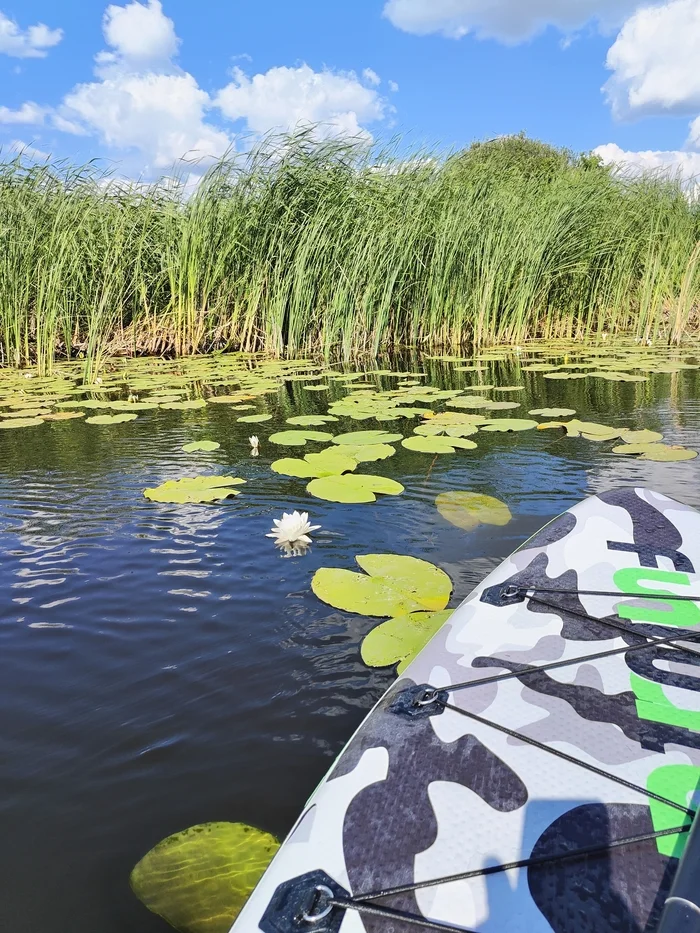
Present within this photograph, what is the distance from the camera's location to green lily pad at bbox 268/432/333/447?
3.33m

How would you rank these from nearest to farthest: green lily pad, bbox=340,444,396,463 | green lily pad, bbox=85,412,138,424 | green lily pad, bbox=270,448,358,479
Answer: green lily pad, bbox=270,448,358,479, green lily pad, bbox=340,444,396,463, green lily pad, bbox=85,412,138,424

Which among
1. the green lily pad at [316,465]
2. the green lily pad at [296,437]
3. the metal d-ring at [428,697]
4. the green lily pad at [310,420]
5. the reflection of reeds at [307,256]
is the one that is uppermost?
the reflection of reeds at [307,256]

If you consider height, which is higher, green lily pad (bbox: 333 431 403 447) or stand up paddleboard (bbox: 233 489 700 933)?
green lily pad (bbox: 333 431 403 447)

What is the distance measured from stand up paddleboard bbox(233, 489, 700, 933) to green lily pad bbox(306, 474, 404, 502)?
1.16m

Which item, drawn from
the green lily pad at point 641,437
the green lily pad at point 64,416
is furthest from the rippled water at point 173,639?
the green lily pad at point 64,416

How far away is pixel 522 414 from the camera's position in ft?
12.8

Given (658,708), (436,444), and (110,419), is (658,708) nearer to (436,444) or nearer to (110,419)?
(436,444)

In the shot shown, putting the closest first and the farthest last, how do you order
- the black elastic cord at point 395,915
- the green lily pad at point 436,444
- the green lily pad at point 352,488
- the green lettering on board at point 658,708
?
the black elastic cord at point 395,915, the green lettering on board at point 658,708, the green lily pad at point 352,488, the green lily pad at point 436,444

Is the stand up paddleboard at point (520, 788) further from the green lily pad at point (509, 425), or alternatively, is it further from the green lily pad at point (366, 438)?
the green lily pad at point (509, 425)

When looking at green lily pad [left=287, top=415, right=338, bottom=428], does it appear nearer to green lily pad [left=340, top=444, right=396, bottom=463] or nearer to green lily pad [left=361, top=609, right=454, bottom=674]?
green lily pad [left=340, top=444, right=396, bottom=463]

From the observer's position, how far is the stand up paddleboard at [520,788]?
727 millimetres

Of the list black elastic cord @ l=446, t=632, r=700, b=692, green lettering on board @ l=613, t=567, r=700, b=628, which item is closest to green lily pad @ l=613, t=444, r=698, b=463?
green lettering on board @ l=613, t=567, r=700, b=628

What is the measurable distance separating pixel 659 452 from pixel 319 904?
2720 millimetres

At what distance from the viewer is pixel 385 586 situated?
5.92 feet
